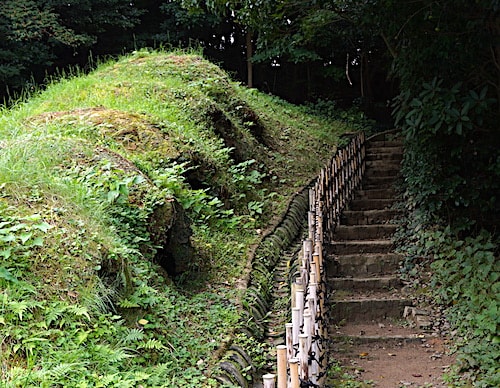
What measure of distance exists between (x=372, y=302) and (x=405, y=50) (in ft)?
10.2

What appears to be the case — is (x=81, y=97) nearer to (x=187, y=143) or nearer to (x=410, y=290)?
(x=187, y=143)

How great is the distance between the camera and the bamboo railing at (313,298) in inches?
113

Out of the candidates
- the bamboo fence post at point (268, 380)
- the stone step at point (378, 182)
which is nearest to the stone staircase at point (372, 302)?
the stone step at point (378, 182)

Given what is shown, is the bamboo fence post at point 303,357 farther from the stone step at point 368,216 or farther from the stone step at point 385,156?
the stone step at point 385,156

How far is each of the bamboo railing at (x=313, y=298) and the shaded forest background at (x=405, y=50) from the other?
1160 millimetres

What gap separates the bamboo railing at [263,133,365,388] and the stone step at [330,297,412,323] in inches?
34.9

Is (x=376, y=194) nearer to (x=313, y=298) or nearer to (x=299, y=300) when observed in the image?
(x=313, y=298)

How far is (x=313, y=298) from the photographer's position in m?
3.92

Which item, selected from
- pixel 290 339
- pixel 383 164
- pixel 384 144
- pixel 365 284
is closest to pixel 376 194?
pixel 383 164

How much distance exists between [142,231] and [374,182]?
641 centimetres

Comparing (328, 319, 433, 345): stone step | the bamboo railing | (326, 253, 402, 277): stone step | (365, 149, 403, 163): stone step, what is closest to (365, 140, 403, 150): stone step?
(365, 149, 403, 163): stone step

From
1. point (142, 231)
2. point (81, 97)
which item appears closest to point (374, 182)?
point (81, 97)

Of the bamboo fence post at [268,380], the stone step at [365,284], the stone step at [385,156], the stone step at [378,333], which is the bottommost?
the stone step at [378,333]

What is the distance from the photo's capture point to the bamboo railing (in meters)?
2.87
